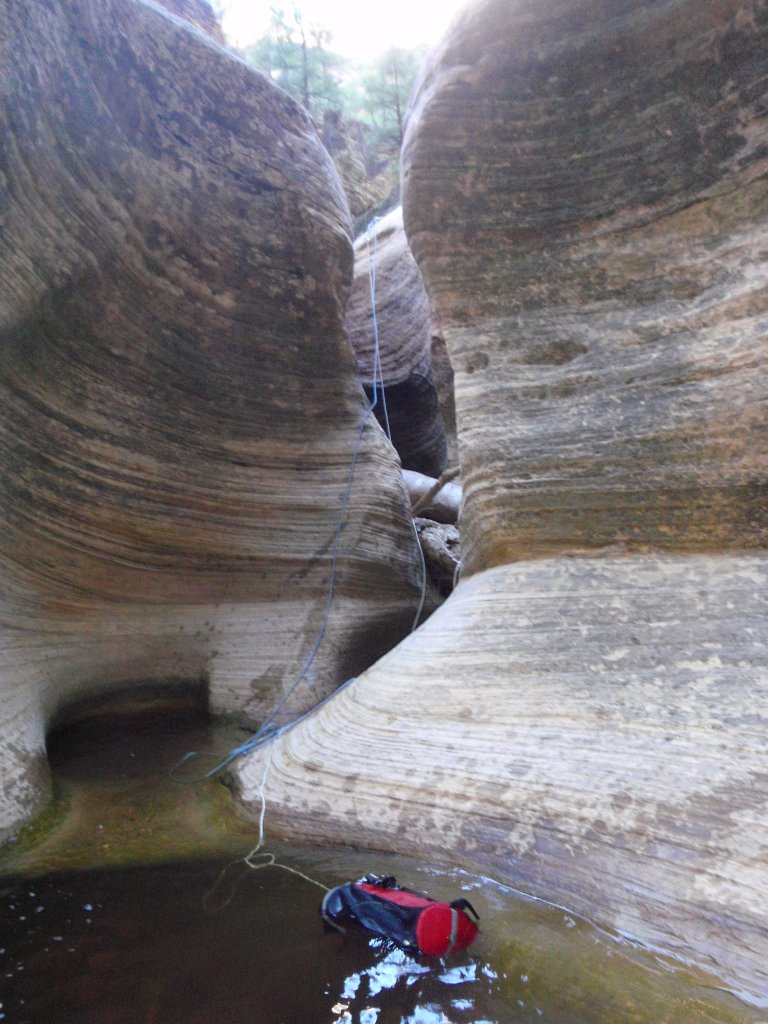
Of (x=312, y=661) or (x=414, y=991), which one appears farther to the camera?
(x=312, y=661)

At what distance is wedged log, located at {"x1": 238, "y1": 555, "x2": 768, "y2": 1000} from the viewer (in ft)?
7.53

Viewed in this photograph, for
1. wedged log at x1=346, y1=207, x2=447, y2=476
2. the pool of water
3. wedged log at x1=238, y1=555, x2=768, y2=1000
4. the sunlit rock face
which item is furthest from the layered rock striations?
wedged log at x1=346, y1=207, x2=447, y2=476

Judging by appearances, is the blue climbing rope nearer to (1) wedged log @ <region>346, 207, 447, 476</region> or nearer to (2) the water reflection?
(1) wedged log @ <region>346, 207, 447, 476</region>

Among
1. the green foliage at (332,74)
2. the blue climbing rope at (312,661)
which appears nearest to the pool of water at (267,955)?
the blue climbing rope at (312,661)

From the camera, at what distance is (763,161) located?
329 centimetres

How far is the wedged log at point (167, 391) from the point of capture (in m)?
3.76

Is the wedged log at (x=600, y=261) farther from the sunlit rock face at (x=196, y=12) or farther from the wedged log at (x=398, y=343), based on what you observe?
the wedged log at (x=398, y=343)

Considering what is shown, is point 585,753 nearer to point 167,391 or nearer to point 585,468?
point 585,468

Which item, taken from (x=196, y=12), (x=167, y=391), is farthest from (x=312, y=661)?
(x=196, y=12)

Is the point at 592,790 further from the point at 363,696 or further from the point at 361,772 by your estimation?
the point at 363,696

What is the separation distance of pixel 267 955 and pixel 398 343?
260 inches

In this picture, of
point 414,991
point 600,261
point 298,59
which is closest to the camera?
point 414,991

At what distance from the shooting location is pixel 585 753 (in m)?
2.80

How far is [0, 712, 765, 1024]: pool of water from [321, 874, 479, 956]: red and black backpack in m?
0.04
